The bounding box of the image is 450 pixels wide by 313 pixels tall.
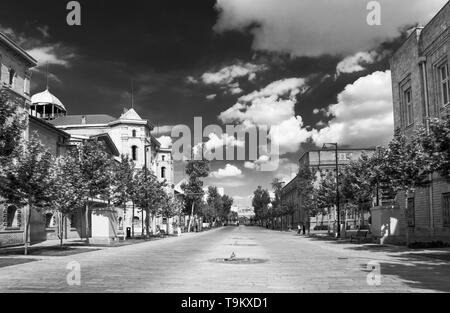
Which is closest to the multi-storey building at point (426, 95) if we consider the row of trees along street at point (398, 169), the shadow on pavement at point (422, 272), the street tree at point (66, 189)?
the row of trees along street at point (398, 169)

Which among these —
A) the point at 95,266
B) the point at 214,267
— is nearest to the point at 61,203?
the point at 95,266

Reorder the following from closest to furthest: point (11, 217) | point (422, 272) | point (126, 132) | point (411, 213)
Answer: point (422, 272), point (11, 217), point (411, 213), point (126, 132)

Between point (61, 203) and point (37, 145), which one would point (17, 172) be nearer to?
point (37, 145)


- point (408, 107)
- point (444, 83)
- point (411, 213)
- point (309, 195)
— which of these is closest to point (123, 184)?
point (309, 195)

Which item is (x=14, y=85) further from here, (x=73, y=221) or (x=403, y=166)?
(x=403, y=166)

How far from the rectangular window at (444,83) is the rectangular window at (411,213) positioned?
9.25 meters

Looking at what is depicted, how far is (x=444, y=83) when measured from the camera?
106ft

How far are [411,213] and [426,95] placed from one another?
960 cm

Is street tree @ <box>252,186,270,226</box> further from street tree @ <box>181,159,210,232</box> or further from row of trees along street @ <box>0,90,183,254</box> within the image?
row of trees along street @ <box>0,90,183,254</box>

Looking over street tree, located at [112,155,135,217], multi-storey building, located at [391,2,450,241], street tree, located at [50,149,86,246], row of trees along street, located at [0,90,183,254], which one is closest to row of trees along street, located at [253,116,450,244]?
multi-storey building, located at [391,2,450,241]

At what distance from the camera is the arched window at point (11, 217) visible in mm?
34250

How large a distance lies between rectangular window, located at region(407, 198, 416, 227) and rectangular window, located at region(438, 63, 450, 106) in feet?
30.4

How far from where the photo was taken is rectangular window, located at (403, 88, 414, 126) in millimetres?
38531
